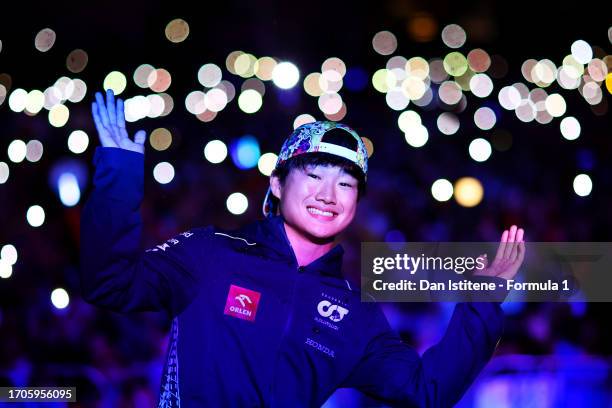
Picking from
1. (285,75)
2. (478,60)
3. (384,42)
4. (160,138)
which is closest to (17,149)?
(160,138)

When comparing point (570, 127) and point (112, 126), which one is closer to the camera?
point (112, 126)

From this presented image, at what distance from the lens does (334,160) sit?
2.14 metres

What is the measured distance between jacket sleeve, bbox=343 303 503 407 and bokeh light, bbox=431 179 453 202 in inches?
130

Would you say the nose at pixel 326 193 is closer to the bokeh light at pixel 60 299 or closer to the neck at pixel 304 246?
the neck at pixel 304 246

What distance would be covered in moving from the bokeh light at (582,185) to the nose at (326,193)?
11.5ft

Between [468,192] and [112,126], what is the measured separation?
155 inches

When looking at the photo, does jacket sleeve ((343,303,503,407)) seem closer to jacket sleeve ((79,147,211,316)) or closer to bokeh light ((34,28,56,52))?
jacket sleeve ((79,147,211,316))

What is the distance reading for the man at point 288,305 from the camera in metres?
1.86

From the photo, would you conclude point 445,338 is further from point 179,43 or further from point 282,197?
point 179,43

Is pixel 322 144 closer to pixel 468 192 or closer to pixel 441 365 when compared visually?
pixel 441 365

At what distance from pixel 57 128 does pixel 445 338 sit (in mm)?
3453

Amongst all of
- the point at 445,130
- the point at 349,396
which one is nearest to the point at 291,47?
the point at 445,130

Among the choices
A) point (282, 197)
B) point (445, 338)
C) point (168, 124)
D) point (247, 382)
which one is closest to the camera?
point (247, 382)

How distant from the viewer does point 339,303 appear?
209 centimetres
